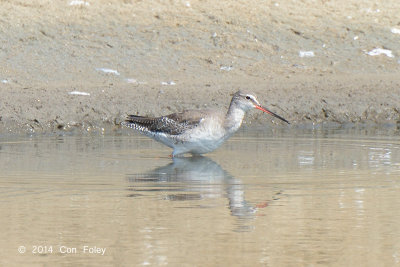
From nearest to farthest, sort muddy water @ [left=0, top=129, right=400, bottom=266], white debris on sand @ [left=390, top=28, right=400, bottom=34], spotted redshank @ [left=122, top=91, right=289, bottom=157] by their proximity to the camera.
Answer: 1. muddy water @ [left=0, top=129, right=400, bottom=266]
2. spotted redshank @ [left=122, top=91, right=289, bottom=157]
3. white debris on sand @ [left=390, top=28, right=400, bottom=34]

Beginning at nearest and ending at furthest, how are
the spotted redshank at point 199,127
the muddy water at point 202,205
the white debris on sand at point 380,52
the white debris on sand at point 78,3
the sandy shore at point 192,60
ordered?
the muddy water at point 202,205 → the spotted redshank at point 199,127 → the sandy shore at point 192,60 → the white debris on sand at point 78,3 → the white debris on sand at point 380,52

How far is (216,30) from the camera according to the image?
631 inches

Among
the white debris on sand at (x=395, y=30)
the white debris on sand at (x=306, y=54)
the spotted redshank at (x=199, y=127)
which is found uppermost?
the white debris on sand at (x=395, y=30)

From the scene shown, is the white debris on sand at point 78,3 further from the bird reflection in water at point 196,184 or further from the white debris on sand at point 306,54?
the bird reflection in water at point 196,184

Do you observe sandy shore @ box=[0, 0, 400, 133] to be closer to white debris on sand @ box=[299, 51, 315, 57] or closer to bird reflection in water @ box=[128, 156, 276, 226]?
white debris on sand @ box=[299, 51, 315, 57]

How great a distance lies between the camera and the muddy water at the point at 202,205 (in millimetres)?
6316

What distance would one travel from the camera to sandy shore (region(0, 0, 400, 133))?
46.1 ft

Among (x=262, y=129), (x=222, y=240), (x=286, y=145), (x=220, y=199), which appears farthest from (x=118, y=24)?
(x=222, y=240)

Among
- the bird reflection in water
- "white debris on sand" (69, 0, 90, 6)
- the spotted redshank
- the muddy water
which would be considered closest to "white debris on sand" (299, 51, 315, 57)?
"white debris on sand" (69, 0, 90, 6)

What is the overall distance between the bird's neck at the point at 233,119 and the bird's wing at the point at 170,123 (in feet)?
0.99

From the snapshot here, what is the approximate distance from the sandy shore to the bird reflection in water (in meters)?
3.82

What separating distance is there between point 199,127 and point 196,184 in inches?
88.6

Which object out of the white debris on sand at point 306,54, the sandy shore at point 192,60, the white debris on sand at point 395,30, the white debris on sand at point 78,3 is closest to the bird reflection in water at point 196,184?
the sandy shore at point 192,60

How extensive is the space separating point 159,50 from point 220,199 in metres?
7.64
